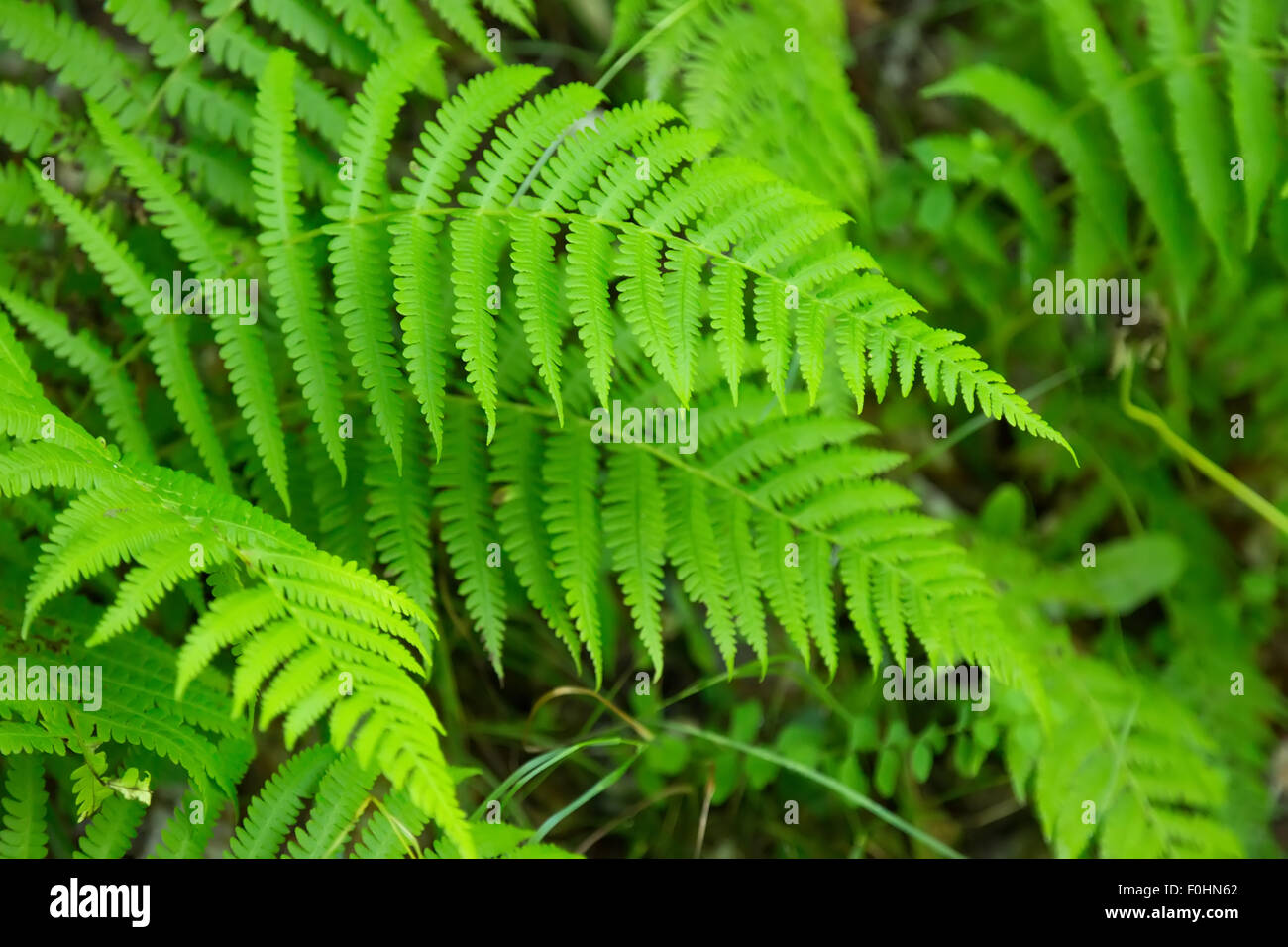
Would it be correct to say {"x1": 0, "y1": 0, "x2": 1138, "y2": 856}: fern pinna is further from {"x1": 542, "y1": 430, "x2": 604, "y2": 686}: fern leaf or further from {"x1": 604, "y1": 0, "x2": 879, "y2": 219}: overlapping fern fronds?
{"x1": 604, "y1": 0, "x2": 879, "y2": 219}: overlapping fern fronds

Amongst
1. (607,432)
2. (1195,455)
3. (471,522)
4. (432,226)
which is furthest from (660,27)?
(1195,455)

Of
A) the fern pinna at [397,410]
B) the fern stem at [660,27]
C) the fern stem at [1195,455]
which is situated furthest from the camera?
the fern stem at [1195,455]

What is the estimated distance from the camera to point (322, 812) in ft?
5.86

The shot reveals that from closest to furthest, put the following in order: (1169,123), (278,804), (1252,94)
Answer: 1. (278,804)
2. (1252,94)
3. (1169,123)

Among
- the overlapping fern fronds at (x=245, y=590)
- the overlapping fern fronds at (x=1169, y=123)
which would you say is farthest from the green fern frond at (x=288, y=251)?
the overlapping fern fronds at (x=1169, y=123)

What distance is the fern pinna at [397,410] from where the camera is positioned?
1556mm

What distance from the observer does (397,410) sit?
6.08 feet

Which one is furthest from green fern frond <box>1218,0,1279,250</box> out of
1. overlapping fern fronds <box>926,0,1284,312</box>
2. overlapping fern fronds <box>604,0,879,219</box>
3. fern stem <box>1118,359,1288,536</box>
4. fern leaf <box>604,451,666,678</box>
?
fern leaf <box>604,451,666,678</box>

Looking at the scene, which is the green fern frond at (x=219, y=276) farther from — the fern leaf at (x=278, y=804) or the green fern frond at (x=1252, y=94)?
the green fern frond at (x=1252, y=94)

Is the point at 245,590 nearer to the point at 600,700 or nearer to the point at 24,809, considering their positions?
the point at 24,809

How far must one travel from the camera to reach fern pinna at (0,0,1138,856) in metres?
1.56

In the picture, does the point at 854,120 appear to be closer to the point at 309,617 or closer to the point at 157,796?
the point at 309,617

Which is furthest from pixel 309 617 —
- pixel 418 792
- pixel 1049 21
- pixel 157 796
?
pixel 1049 21
